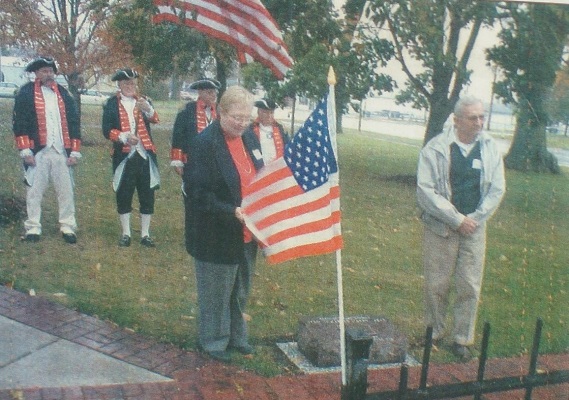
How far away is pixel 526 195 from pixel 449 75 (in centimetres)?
79

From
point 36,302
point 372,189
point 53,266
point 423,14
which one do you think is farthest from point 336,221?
point 36,302

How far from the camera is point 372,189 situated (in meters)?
3.74

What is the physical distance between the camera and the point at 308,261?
4207mm

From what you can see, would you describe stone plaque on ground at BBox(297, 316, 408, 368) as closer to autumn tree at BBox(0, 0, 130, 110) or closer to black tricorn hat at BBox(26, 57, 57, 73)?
autumn tree at BBox(0, 0, 130, 110)

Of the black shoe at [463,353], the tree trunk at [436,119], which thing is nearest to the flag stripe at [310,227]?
the tree trunk at [436,119]

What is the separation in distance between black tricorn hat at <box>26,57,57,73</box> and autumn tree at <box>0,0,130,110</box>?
0.03 meters

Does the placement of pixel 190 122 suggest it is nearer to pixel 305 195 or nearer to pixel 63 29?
pixel 63 29

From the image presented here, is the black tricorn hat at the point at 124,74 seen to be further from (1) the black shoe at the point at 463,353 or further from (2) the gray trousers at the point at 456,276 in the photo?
(1) the black shoe at the point at 463,353

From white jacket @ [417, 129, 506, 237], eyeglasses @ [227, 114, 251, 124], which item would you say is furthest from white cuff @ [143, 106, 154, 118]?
white jacket @ [417, 129, 506, 237]

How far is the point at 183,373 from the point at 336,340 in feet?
2.85

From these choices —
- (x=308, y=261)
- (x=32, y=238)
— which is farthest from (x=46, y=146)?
(x=308, y=261)

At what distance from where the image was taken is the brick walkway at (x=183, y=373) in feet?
11.2

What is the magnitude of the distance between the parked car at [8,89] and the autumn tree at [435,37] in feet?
6.32

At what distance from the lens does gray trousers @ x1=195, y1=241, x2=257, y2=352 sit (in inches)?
151
